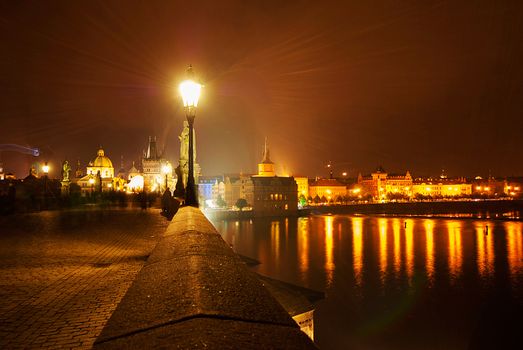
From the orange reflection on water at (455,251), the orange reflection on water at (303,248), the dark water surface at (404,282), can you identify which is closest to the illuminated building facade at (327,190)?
the orange reflection on water at (303,248)

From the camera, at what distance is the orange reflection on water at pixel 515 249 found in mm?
45069

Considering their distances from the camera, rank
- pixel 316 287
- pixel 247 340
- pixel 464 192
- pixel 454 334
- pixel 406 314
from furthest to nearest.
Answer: pixel 464 192 → pixel 316 287 → pixel 406 314 → pixel 454 334 → pixel 247 340

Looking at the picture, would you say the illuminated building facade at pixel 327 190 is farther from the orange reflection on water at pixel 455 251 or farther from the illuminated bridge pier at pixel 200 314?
the illuminated bridge pier at pixel 200 314

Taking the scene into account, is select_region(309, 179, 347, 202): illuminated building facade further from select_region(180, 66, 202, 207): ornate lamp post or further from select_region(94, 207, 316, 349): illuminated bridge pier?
select_region(94, 207, 316, 349): illuminated bridge pier

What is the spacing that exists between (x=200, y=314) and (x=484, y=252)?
60205mm

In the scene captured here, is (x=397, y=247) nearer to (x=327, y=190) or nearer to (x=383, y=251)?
(x=383, y=251)

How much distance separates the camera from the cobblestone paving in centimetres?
510

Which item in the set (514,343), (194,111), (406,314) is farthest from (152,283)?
(406,314)

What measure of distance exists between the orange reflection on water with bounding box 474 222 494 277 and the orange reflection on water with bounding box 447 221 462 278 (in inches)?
80.8

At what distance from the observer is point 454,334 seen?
27.6 metres

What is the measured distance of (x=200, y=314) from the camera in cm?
216

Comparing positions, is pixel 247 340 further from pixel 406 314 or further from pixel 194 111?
pixel 406 314

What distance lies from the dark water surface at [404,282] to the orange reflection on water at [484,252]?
0.12m

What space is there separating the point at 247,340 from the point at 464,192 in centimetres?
20362
